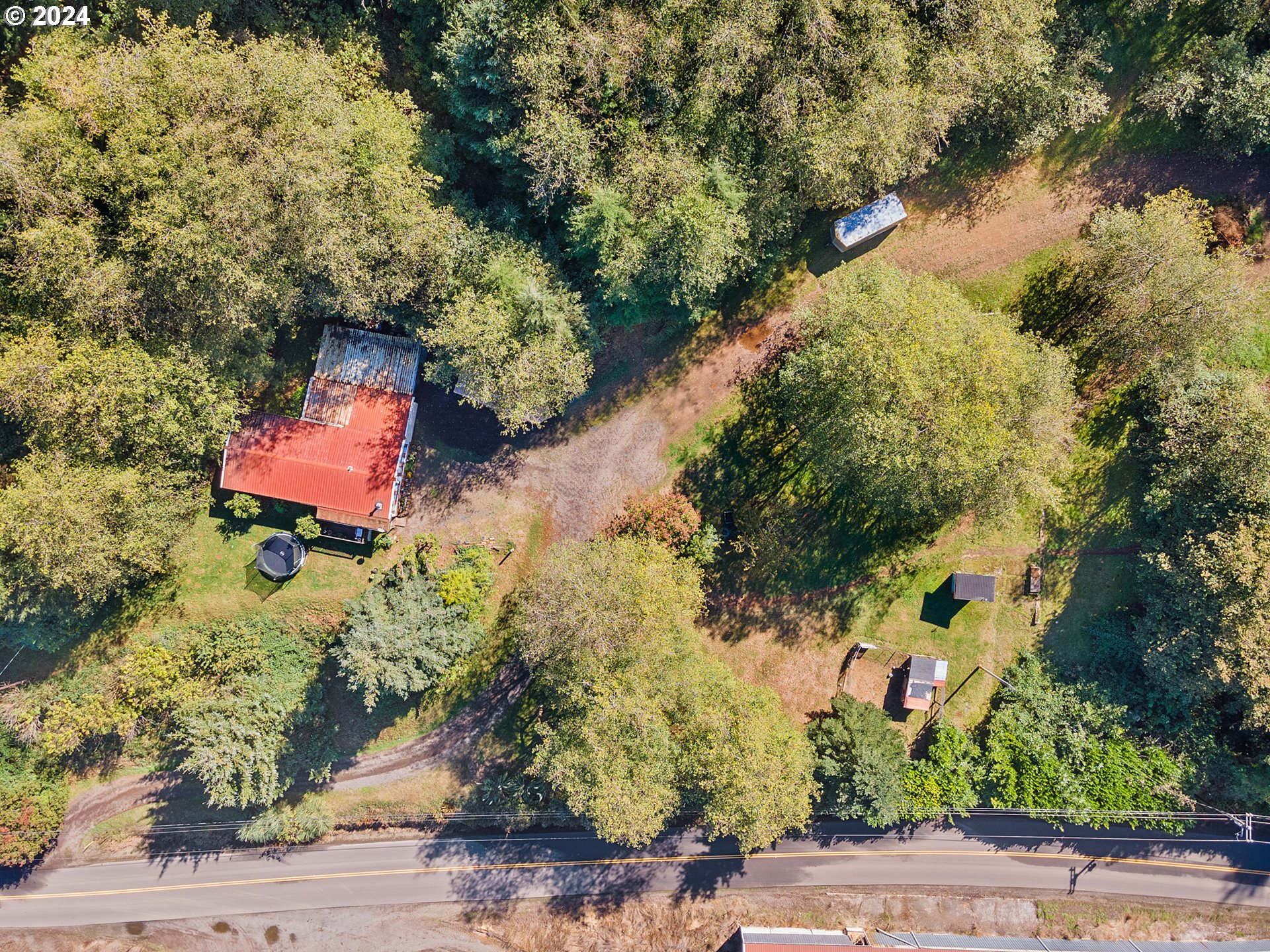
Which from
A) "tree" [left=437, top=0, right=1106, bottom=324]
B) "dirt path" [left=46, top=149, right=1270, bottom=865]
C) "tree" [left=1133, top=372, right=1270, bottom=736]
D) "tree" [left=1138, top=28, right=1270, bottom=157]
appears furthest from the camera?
"dirt path" [left=46, top=149, right=1270, bottom=865]

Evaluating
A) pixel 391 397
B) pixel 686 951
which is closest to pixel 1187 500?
pixel 686 951

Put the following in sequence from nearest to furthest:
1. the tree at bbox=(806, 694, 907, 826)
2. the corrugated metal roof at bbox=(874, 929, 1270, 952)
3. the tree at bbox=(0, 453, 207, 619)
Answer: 1. the tree at bbox=(0, 453, 207, 619)
2. the tree at bbox=(806, 694, 907, 826)
3. the corrugated metal roof at bbox=(874, 929, 1270, 952)

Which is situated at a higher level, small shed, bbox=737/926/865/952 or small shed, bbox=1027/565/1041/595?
small shed, bbox=1027/565/1041/595

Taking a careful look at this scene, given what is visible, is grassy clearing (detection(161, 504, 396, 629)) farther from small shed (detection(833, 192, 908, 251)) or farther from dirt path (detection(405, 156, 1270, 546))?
small shed (detection(833, 192, 908, 251))

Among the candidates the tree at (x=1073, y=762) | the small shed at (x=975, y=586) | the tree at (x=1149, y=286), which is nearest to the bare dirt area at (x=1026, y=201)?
the tree at (x=1149, y=286)

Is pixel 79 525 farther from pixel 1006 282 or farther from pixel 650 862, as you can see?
pixel 1006 282

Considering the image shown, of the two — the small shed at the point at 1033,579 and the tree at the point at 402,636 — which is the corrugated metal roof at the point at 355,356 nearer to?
the tree at the point at 402,636

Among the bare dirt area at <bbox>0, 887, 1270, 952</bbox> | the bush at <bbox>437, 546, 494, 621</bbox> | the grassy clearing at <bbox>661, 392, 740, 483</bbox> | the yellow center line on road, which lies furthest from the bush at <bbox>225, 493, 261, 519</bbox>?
the bare dirt area at <bbox>0, 887, 1270, 952</bbox>
